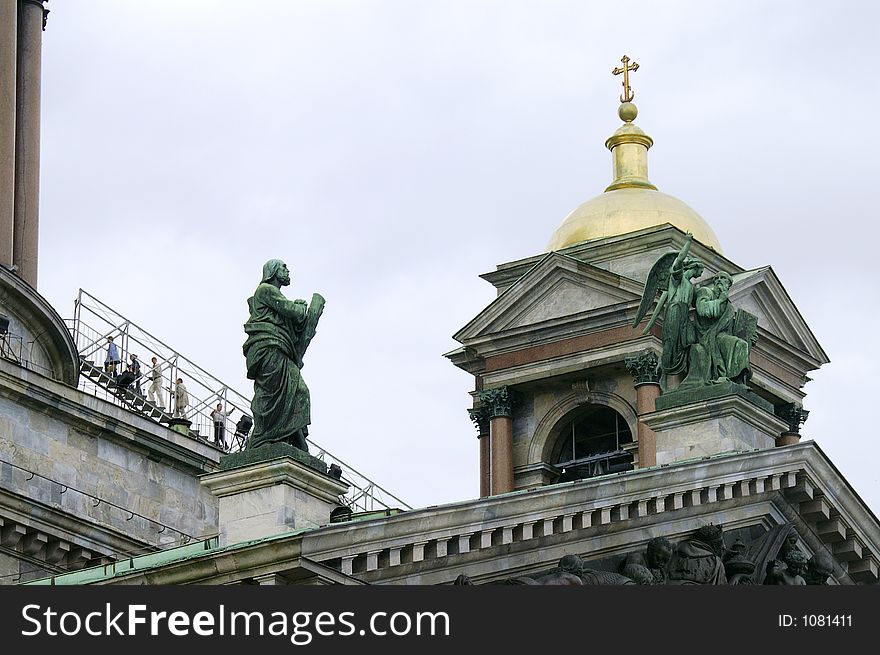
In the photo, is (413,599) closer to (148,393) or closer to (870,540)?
(870,540)

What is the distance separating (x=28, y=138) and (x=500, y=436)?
15.2m

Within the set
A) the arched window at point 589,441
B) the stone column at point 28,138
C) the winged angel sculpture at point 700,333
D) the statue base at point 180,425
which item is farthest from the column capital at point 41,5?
the winged angel sculpture at point 700,333

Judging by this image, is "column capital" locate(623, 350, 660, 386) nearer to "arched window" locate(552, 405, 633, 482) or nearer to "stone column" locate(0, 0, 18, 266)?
"arched window" locate(552, 405, 633, 482)

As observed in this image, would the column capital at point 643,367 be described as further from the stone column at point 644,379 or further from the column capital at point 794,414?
the column capital at point 794,414

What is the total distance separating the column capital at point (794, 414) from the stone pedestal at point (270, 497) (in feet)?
65.5

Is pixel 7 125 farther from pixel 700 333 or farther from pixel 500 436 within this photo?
pixel 700 333

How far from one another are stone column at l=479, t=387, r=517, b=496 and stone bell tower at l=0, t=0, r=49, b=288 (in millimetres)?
10850

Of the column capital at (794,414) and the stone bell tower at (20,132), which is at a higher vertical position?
the stone bell tower at (20,132)

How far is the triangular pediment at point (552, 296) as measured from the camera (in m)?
55.7

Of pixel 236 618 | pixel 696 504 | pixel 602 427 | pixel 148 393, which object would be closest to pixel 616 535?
pixel 696 504

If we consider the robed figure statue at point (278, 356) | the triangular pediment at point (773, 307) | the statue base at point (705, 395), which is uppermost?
the triangular pediment at point (773, 307)

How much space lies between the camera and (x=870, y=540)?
43.3 metres

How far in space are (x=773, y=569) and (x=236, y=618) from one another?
1007cm

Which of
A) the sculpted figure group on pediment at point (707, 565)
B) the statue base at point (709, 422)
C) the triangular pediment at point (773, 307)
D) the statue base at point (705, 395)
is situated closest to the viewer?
the sculpted figure group on pediment at point (707, 565)
